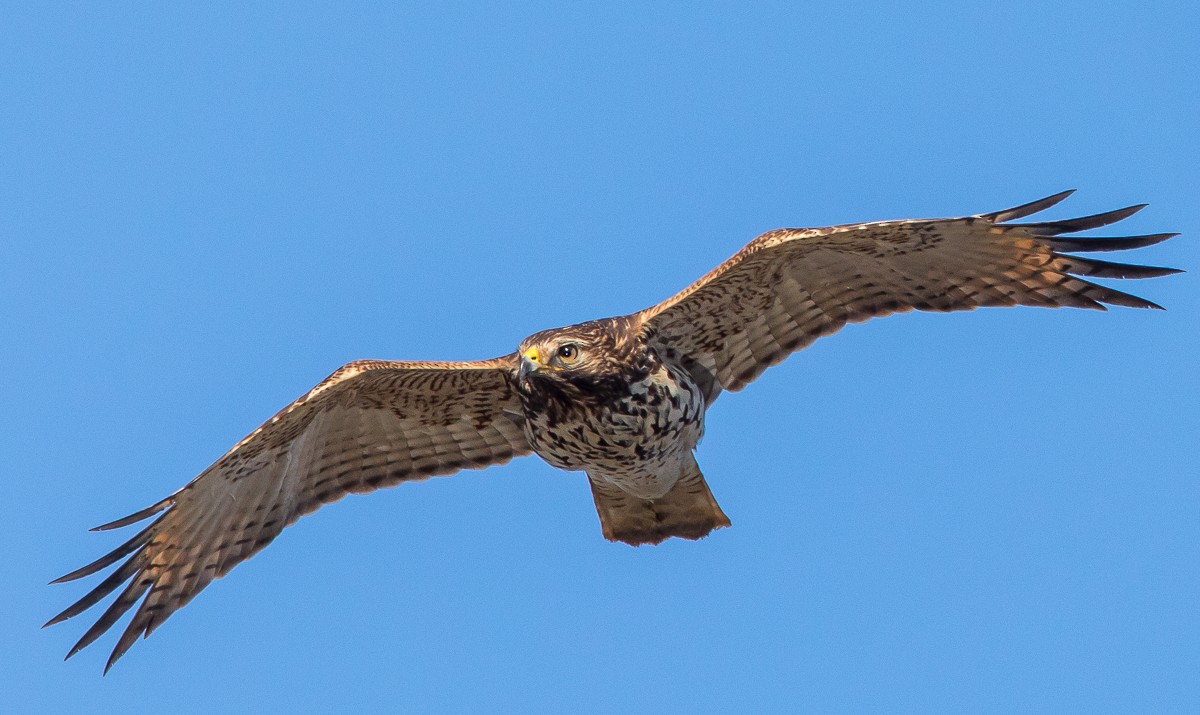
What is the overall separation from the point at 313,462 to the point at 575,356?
7.77 feet

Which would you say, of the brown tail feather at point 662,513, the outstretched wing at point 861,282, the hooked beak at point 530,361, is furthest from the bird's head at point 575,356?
the brown tail feather at point 662,513

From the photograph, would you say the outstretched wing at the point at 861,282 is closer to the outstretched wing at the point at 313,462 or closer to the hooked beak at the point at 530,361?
the hooked beak at the point at 530,361

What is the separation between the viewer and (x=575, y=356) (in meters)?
10.5

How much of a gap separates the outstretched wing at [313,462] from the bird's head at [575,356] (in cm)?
65

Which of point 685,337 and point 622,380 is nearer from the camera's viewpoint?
point 622,380

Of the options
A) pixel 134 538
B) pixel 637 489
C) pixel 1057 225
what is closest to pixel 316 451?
pixel 134 538

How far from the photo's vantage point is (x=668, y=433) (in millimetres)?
10836

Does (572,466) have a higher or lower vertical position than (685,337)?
lower

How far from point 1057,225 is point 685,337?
2.54 meters

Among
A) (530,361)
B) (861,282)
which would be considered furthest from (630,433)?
(861,282)

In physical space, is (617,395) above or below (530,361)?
below

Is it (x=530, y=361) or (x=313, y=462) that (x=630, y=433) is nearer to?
(x=530, y=361)

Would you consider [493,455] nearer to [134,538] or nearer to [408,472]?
[408,472]

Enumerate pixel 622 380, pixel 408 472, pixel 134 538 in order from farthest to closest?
1. pixel 408 472
2. pixel 134 538
3. pixel 622 380
